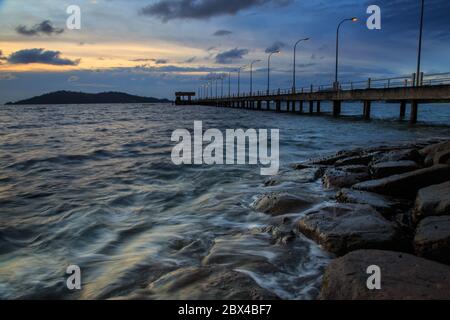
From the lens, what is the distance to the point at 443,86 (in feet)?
80.0

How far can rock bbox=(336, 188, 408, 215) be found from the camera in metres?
6.33

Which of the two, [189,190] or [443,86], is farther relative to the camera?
[443,86]

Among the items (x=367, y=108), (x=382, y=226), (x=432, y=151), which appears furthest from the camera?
(x=367, y=108)

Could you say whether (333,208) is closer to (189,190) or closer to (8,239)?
(189,190)

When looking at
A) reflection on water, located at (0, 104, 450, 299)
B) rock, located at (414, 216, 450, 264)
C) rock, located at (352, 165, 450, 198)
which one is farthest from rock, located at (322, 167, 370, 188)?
rock, located at (414, 216, 450, 264)

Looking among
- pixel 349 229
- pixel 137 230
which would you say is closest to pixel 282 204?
→ pixel 349 229

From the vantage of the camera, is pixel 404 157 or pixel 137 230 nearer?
pixel 137 230

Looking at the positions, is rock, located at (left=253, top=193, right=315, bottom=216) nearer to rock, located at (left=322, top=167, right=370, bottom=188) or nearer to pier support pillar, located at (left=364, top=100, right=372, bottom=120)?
rock, located at (left=322, top=167, right=370, bottom=188)

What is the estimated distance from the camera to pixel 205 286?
13.1 feet

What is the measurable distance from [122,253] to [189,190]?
168 inches

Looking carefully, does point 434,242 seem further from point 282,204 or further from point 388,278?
point 282,204

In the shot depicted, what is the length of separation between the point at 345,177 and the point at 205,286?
573 centimetres
